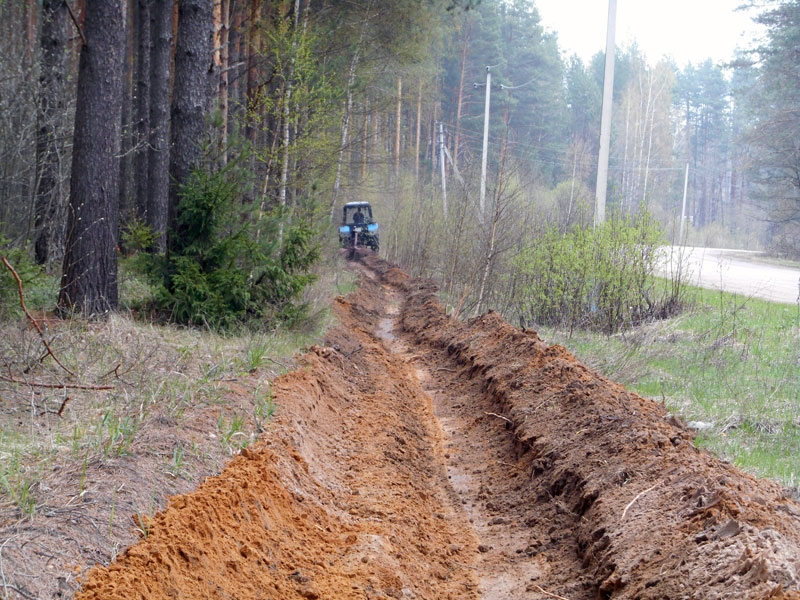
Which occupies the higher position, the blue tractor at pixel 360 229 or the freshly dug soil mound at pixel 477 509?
the blue tractor at pixel 360 229

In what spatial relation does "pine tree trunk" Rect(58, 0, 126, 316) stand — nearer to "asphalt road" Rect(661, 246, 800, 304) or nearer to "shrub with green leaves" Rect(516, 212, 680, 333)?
"shrub with green leaves" Rect(516, 212, 680, 333)

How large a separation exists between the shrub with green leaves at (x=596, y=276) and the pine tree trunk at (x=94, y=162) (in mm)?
6987

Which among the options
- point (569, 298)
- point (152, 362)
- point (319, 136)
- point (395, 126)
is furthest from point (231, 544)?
point (395, 126)

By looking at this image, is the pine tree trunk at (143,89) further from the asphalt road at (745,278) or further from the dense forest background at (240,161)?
the asphalt road at (745,278)

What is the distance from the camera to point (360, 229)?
Result: 1499 inches

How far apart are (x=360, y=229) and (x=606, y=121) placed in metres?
24.0

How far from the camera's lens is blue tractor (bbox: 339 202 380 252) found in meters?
37.8

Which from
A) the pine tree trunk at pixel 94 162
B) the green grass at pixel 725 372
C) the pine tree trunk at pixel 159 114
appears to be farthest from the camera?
the pine tree trunk at pixel 159 114

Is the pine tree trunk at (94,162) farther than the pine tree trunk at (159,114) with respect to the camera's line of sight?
No

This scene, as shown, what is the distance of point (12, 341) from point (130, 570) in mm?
4437

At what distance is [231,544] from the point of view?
176 inches

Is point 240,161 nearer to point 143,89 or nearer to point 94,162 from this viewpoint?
point 94,162

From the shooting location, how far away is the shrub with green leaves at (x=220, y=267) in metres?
11.0

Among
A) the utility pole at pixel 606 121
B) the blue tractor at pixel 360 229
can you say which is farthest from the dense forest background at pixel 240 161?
the blue tractor at pixel 360 229
